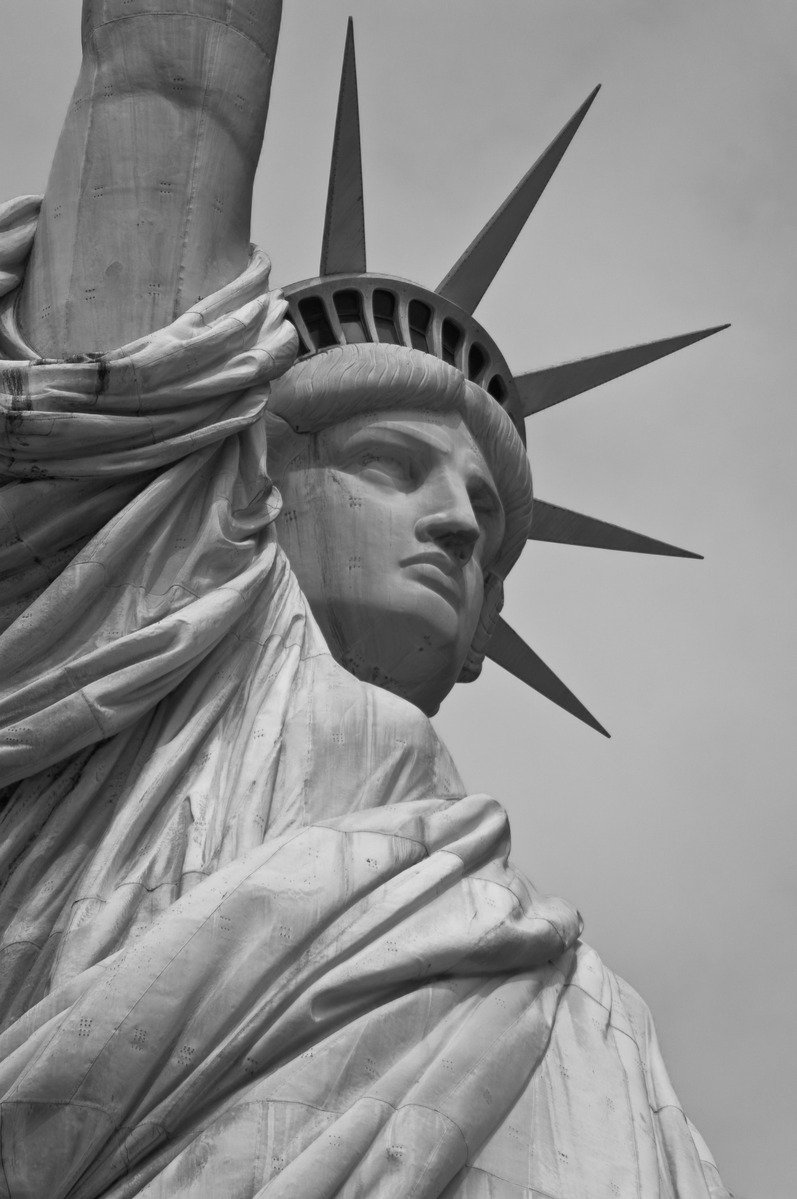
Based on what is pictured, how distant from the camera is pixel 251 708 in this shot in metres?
11.3

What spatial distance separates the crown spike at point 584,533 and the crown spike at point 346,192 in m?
1.67

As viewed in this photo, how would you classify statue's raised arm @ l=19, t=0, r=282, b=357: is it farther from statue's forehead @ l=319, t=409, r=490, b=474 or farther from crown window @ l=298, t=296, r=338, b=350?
crown window @ l=298, t=296, r=338, b=350

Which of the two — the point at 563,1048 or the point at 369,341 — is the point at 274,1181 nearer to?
the point at 563,1048

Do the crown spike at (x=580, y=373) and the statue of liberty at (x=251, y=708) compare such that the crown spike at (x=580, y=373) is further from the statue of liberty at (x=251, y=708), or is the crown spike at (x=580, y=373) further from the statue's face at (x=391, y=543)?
the statue's face at (x=391, y=543)

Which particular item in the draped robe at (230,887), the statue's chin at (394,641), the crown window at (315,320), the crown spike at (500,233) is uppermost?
the crown spike at (500,233)

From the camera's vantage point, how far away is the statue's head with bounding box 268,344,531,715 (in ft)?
42.0

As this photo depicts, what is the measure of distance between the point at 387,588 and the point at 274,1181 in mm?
4073

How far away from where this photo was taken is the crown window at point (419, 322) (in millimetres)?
13969

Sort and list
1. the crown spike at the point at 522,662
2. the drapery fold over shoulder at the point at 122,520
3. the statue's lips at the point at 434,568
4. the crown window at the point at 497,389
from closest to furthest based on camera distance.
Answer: the drapery fold over shoulder at the point at 122,520 → the statue's lips at the point at 434,568 → the crown window at the point at 497,389 → the crown spike at the point at 522,662

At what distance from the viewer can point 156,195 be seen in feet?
41.0

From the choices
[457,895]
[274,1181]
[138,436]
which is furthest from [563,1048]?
[138,436]

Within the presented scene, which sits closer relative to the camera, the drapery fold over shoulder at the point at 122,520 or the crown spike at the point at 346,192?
the drapery fold over shoulder at the point at 122,520

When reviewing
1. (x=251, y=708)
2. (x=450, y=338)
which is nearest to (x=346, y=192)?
(x=450, y=338)

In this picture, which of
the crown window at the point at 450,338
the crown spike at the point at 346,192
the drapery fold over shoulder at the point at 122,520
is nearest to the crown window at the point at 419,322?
the crown window at the point at 450,338
